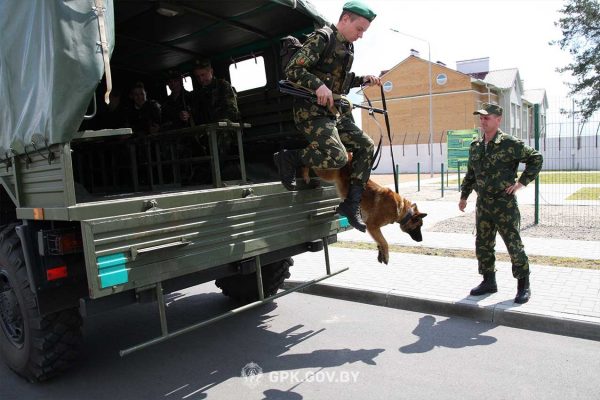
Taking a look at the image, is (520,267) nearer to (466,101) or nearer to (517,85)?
(466,101)

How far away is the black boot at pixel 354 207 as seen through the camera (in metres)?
3.95

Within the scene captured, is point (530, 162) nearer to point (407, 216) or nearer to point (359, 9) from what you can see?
point (407, 216)

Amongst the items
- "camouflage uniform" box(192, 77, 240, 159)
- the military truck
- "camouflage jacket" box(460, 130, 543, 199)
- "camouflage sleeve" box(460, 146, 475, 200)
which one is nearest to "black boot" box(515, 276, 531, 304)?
"camouflage jacket" box(460, 130, 543, 199)

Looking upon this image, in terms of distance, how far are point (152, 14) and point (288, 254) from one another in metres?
2.93

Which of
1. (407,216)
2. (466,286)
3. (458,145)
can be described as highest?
(458,145)

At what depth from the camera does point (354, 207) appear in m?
3.97

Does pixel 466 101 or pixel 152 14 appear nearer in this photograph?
pixel 152 14

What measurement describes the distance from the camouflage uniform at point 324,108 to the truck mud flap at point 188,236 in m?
0.50

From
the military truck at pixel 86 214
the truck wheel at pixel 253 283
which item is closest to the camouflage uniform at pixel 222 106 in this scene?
the military truck at pixel 86 214

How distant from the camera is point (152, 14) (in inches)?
193

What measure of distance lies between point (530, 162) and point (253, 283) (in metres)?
3.17

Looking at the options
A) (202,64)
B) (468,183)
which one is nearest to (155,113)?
(202,64)

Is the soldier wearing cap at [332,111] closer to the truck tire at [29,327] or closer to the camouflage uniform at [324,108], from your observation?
the camouflage uniform at [324,108]

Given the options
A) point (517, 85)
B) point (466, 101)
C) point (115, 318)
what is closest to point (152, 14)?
point (115, 318)
